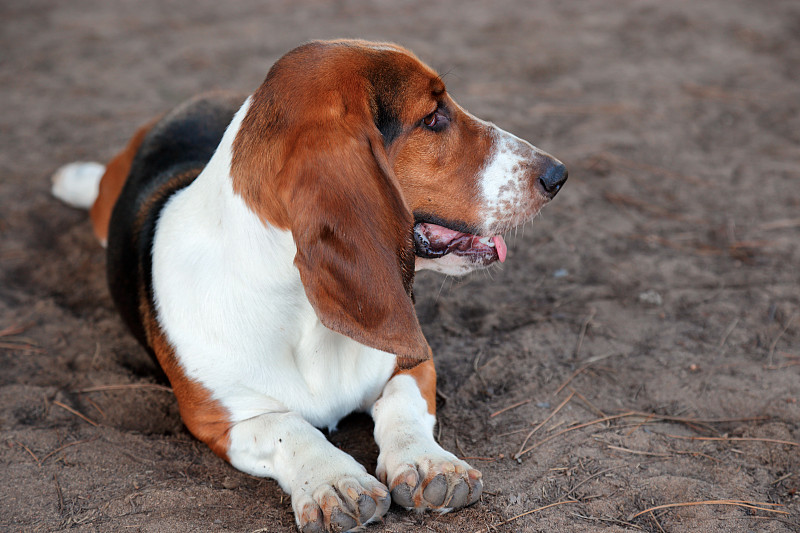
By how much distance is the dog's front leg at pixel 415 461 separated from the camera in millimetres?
2529

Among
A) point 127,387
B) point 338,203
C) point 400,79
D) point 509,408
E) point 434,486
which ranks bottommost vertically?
point 127,387

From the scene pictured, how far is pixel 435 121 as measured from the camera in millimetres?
2775

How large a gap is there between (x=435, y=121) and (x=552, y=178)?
1.69 ft

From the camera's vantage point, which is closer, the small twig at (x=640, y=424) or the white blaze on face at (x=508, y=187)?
the white blaze on face at (x=508, y=187)

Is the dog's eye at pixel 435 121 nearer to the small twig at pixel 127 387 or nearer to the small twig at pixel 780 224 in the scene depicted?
the small twig at pixel 127 387

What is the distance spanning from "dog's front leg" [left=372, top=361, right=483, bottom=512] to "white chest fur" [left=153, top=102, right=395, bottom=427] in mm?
194

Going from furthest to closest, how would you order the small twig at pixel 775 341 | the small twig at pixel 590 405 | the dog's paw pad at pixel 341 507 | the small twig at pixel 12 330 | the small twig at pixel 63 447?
the small twig at pixel 12 330
the small twig at pixel 775 341
the small twig at pixel 590 405
the small twig at pixel 63 447
the dog's paw pad at pixel 341 507

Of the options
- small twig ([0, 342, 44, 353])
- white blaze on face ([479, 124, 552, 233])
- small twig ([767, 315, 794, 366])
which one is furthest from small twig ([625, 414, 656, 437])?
small twig ([0, 342, 44, 353])

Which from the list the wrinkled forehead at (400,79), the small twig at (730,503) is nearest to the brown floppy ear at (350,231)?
the wrinkled forehead at (400,79)

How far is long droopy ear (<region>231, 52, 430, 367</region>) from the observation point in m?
2.30

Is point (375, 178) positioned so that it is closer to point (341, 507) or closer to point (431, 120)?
point (431, 120)

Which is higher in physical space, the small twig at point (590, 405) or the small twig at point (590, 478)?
the small twig at point (590, 478)

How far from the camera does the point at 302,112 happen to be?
243cm

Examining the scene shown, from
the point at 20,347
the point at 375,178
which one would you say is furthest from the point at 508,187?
the point at 20,347
